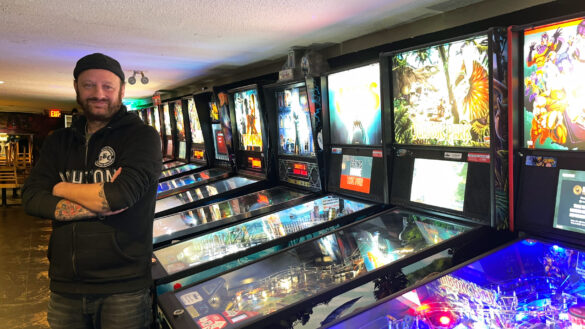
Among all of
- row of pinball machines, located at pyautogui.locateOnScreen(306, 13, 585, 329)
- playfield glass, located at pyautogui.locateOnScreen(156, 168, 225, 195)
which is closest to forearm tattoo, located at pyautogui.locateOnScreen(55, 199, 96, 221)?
row of pinball machines, located at pyautogui.locateOnScreen(306, 13, 585, 329)

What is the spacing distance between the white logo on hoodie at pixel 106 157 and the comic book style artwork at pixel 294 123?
1.82 metres

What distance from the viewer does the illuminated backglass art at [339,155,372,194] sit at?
2812 mm

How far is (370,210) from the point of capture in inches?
105

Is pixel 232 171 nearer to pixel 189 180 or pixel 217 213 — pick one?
pixel 189 180

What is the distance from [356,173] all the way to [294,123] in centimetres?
87

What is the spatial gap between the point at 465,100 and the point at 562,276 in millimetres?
898

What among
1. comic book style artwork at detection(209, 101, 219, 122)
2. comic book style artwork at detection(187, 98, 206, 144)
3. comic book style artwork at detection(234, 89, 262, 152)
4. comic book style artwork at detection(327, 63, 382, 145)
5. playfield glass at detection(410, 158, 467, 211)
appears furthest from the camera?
comic book style artwork at detection(187, 98, 206, 144)

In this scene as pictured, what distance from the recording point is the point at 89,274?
1.53 m

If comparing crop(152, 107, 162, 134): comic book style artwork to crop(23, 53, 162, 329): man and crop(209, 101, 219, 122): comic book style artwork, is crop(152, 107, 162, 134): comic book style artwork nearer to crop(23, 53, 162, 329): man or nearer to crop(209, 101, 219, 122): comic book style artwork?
crop(209, 101, 219, 122): comic book style artwork

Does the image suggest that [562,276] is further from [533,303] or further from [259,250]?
[259,250]

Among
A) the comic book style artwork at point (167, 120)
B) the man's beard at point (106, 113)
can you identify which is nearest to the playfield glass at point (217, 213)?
the man's beard at point (106, 113)

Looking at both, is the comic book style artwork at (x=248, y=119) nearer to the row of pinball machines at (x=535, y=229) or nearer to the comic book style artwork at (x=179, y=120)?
the comic book style artwork at (x=179, y=120)

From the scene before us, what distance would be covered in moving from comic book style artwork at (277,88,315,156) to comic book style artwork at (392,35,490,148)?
0.94m

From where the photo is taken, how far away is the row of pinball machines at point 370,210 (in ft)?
5.60
